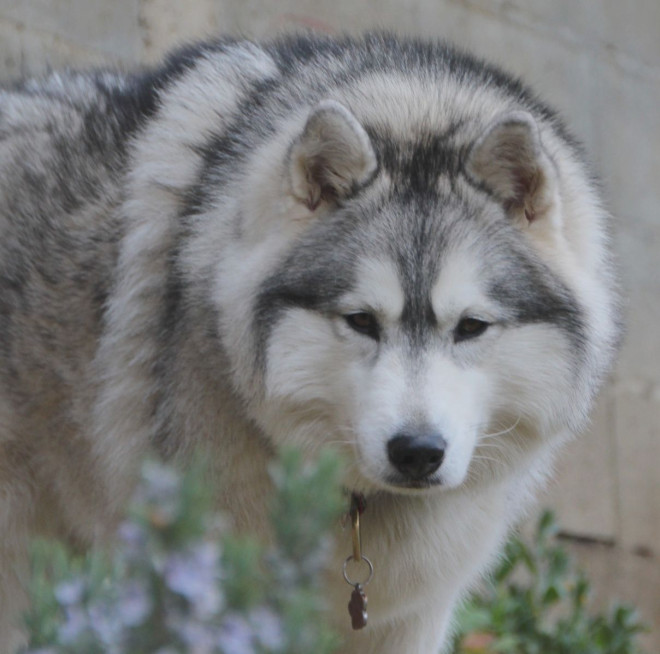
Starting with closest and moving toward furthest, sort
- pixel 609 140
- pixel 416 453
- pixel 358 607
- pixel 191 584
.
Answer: pixel 191 584
pixel 416 453
pixel 358 607
pixel 609 140

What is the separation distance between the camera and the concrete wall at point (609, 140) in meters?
5.91

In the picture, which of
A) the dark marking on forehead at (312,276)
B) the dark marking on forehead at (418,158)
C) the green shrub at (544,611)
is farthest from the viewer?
the green shrub at (544,611)

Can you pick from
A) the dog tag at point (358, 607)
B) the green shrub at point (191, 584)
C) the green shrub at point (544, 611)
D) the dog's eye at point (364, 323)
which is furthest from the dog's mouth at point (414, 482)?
the green shrub at point (544, 611)

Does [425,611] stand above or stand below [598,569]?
above

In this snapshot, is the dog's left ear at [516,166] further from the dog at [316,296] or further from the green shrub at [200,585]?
the green shrub at [200,585]

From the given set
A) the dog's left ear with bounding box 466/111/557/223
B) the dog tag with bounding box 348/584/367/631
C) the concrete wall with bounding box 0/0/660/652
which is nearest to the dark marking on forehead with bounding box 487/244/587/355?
the dog's left ear with bounding box 466/111/557/223

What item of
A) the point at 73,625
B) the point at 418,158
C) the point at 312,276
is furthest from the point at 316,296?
the point at 73,625

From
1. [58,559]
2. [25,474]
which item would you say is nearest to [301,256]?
[25,474]

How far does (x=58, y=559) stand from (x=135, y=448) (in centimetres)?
206

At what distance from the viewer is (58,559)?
1.38m

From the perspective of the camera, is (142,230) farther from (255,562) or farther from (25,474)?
(255,562)

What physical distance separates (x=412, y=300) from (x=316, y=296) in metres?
0.25

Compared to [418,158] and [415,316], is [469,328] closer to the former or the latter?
[415,316]

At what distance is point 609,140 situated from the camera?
669 centimetres
